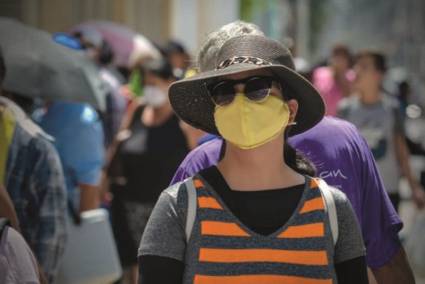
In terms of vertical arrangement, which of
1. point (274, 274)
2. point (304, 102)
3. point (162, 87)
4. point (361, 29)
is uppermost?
point (304, 102)

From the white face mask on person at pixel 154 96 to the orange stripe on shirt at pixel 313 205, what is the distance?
15.3ft

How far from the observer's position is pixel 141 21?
15.8 m

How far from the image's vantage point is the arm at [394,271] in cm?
393

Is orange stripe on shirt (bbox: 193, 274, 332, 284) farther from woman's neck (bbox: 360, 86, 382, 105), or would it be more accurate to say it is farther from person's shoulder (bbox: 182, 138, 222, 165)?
woman's neck (bbox: 360, 86, 382, 105)

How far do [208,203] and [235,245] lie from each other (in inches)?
5.8

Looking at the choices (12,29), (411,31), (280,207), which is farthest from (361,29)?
(280,207)

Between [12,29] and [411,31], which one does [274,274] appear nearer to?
[12,29]

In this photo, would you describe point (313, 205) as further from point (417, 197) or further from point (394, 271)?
point (417, 197)

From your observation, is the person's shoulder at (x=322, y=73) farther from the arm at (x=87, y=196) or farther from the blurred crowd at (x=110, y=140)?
the arm at (x=87, y=196)

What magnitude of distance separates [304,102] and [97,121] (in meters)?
2.94

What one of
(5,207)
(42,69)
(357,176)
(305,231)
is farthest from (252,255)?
(42,69)

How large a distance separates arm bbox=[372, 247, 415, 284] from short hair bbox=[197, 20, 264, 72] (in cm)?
96

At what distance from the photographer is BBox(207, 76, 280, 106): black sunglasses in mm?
3207

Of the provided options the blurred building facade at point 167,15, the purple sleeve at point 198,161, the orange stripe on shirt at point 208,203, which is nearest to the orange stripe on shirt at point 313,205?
the orange stripe on shirt at point 208,203
